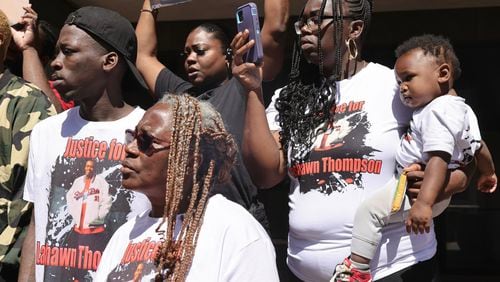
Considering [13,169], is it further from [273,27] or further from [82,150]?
[273,27]

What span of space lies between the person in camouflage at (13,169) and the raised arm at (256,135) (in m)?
1.06

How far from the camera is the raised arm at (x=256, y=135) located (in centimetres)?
265

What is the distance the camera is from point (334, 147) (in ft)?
9.61

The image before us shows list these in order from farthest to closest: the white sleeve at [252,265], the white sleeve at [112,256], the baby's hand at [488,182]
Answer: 1. the baby's hand at [488,182]
2. the white sleeve at [112,256]
3. the white sleeve at [252,265]

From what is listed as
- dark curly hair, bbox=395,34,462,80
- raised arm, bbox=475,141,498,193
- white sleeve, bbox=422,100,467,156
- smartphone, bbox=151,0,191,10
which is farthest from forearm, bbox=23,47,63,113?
raised arm, bbox=475,141,498,193

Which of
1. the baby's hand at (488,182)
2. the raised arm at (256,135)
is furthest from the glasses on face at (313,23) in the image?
the baby's hand at (488,182)

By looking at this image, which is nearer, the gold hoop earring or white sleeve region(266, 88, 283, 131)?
the gold hoop earring

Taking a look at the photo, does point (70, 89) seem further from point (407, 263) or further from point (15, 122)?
point (407, 263)

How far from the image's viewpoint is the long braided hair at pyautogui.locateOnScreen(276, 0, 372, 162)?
3.04 metres

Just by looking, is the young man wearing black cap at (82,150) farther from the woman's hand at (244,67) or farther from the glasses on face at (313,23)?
the glasses on face at (313,23)

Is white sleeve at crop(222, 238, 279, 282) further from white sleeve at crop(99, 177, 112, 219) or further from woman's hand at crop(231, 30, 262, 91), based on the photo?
white sleeve at crop(99, 177, 112, 219)

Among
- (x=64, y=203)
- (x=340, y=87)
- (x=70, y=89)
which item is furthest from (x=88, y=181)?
(x=340, y=87)

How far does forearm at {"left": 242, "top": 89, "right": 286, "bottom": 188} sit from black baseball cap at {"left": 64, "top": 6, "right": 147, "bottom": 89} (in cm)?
67

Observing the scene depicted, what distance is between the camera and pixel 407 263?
2771 millimetres
